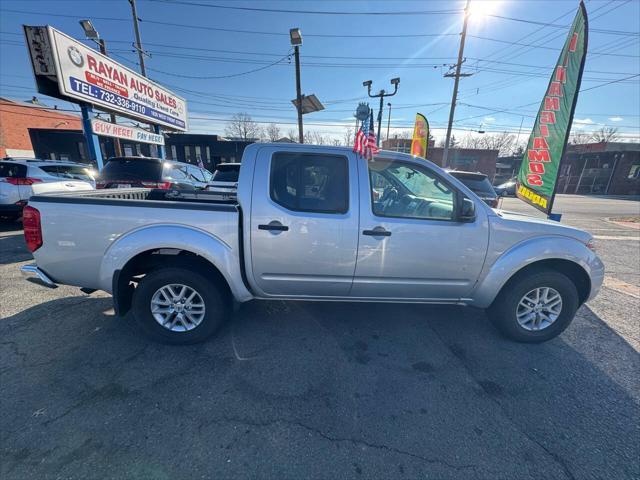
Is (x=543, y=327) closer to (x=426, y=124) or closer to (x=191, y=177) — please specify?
(x=191, y=177)

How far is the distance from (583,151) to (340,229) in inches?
1826

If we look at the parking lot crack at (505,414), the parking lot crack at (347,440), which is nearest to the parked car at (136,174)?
the parking lot crack at (347,440)

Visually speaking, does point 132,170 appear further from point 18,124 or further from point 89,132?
point 18,124

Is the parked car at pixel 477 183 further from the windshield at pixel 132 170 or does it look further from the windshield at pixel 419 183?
the windshield at pixel 132 170

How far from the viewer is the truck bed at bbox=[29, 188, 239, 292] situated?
2.47m

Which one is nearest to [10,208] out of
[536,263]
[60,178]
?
[60,178]

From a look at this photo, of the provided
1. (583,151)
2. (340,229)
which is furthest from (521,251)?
(583,151)

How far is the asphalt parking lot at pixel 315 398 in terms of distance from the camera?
1.68 m

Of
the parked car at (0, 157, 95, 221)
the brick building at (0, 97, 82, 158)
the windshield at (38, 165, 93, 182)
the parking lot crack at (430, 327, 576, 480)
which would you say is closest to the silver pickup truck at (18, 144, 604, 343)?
the parking lot crack at (430, 327, 576, 480)

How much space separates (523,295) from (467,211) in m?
1.16

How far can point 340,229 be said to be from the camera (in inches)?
103

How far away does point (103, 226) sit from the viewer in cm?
250

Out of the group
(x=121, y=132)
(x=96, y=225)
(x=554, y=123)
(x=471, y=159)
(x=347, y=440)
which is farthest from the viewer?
(x=471, y=159)

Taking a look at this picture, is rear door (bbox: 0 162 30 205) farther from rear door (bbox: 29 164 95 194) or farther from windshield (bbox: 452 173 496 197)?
windshield (bbox: 452 173 496 197)
